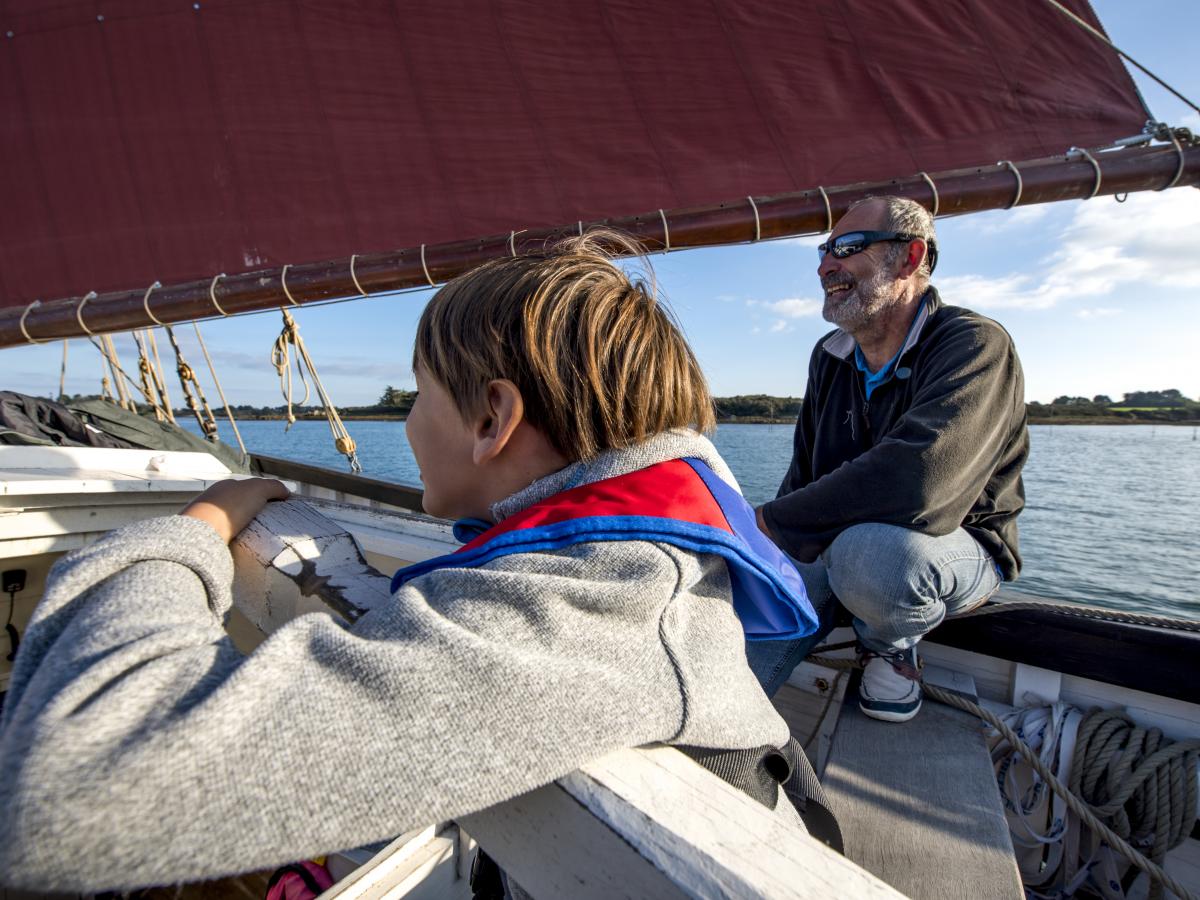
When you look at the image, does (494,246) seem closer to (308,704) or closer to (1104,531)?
(308,704)

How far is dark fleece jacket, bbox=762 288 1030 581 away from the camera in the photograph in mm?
1405

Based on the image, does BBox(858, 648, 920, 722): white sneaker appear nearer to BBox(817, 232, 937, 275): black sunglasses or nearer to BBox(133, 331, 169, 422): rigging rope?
BBox(817, 232, 937, 275): black sunglasses

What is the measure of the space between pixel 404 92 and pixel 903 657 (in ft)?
10.2

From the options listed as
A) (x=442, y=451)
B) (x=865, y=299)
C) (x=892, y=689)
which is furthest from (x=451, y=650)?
(x=865, y=299)

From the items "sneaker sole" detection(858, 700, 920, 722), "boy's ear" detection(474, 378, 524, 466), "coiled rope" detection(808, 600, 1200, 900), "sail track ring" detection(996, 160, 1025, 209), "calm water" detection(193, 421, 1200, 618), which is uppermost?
"sail track ring" detection(996, 160, 1025, 209)

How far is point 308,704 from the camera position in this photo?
0.42 m

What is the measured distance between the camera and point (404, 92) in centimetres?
300

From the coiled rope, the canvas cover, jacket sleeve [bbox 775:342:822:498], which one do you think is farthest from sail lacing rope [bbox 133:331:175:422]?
the coiled rope

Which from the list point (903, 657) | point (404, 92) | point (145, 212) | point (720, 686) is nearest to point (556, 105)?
point (404, 92)

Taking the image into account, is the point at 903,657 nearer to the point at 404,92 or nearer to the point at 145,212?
the point at 404,92

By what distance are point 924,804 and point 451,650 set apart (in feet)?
3.95

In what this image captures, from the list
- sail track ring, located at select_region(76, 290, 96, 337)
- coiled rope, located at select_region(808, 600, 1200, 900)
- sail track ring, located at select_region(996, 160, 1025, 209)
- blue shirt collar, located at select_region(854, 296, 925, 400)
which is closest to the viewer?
coiled rope, located at select_region(808, 600, 1200, 900)

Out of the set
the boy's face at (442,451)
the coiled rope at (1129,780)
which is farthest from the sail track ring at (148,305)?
the coiled rope at (1129,780)

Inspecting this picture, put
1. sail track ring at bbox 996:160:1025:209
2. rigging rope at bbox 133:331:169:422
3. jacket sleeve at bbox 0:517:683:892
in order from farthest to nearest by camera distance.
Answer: rigging rope at bbox 133:331:169:422
sail track ring at bbox 996:160:1025:209
jacket sleeve at bbox 0:517:683:892
